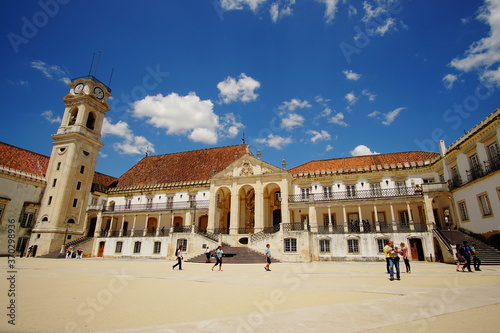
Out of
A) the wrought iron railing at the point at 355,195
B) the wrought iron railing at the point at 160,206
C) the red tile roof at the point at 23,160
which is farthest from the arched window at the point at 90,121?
the wrought iron railing at the point at 355,195

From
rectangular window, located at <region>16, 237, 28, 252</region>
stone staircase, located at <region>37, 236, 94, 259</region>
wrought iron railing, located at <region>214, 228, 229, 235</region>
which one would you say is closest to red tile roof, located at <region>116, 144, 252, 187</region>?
wrought iron railing, located at <region>214, 228, 229, 235</region>

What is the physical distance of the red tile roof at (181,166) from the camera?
37125 millimetres

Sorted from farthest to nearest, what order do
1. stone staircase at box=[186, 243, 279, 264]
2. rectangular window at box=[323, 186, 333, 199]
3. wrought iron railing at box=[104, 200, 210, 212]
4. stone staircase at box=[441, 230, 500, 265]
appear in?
wrought iron railing at box=[104, 200, 210, 212] → rectangular window at box=[323, 186, 333, 199] → stone staircase at box=[186, 243, 279, 264] → stone staircase at box=[441, 230, 500, 265]

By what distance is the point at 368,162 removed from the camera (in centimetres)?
3125

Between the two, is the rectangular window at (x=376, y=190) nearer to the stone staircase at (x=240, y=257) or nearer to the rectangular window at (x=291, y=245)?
the rectangular window at (x=291, y=245)

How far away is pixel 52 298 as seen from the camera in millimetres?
6199

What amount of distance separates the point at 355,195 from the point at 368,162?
217 inches

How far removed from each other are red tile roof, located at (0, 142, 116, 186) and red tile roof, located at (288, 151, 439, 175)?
3109cm

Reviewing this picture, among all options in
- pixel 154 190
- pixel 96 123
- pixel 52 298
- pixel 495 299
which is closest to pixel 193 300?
pixel 52 298

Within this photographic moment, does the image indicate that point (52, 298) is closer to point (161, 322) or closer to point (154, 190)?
point (161, 322)

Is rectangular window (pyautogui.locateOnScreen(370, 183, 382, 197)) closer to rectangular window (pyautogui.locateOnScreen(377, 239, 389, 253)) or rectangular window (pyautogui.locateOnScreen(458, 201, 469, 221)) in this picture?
rectangular window (pyautogui.locateOnScreen(377, 239, 389, 253))

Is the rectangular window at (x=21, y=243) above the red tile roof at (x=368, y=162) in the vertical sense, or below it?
below

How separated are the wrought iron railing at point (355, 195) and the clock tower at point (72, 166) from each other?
26.8 m

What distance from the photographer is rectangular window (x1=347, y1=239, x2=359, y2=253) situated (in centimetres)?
2405
